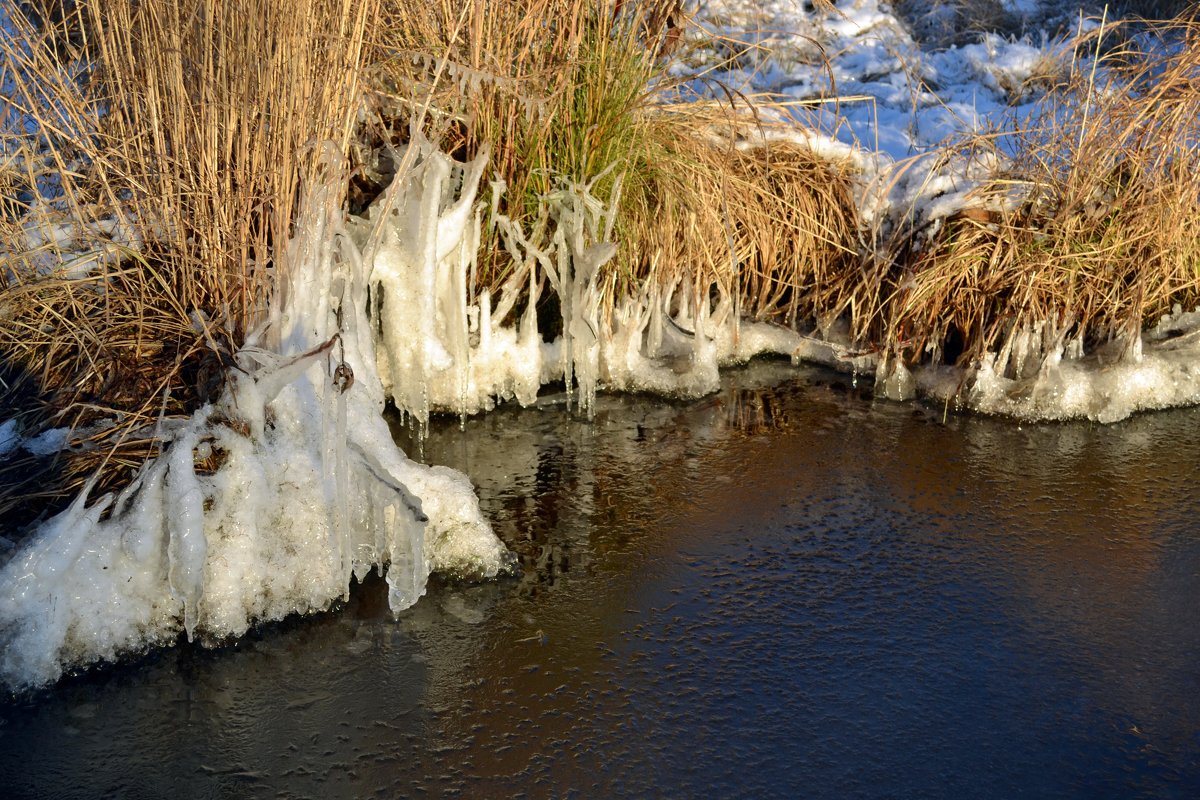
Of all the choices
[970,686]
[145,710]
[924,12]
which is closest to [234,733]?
[145,710]

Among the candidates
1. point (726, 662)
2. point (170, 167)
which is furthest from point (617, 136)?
point (726, 662)

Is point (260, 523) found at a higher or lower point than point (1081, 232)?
lower

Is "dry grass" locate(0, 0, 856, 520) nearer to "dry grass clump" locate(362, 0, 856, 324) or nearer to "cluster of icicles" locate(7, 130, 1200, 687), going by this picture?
"dry grass clump" locate(362, 0, 856, 324)

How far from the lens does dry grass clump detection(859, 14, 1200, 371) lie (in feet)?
14.5

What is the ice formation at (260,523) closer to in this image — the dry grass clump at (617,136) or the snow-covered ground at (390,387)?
the snow-covered ground at (390,387)

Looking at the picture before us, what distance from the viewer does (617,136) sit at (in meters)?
4.23

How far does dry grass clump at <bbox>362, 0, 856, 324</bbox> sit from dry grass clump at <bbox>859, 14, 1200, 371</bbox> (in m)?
0.48

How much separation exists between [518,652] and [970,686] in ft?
3.33

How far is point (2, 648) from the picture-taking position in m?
2.56

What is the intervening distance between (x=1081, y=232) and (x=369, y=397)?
279 centimetres

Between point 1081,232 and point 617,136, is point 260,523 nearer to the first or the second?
point 617,136

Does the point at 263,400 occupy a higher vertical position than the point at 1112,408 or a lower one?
higher

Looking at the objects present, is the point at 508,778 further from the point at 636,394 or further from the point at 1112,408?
the point at 1112,408

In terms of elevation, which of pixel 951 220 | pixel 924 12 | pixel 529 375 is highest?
pixel 924 12
